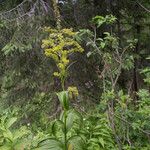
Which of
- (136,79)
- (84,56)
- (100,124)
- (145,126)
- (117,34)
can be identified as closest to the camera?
(145,126)

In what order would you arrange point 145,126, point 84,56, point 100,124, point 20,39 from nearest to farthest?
point 145,126 < point 100,124 < point 20,39 < point 84,56

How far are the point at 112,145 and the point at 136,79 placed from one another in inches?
196

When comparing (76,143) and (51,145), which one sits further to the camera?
(76,143)

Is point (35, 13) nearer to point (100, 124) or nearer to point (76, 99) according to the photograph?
point (76, 99)

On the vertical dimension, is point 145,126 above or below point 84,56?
below

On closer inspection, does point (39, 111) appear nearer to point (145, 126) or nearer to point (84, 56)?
point (84, 56)

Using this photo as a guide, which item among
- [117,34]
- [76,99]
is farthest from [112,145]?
[117,34]

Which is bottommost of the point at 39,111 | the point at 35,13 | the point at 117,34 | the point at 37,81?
the point at 39,111

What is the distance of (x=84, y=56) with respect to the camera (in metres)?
7.30

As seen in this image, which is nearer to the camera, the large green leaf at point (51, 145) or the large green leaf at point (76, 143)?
the large green leaf at point (51, 145)

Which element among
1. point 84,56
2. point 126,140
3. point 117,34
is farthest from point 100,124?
point 117,34

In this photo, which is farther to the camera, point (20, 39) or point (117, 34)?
point (117, 34)

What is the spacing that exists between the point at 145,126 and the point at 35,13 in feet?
10.7

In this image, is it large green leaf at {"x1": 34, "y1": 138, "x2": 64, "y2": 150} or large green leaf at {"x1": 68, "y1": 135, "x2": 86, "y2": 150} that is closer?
large green leaf at {"x1": 34, "y1": 138, "x2": 64, "y2": 150}
